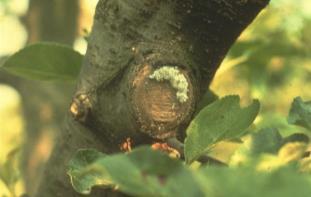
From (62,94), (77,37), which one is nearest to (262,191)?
(62,94)

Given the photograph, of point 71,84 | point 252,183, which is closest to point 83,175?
point 252,183

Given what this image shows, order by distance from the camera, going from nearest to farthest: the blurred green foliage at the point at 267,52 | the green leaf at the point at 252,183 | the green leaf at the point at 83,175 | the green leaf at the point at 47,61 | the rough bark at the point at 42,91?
the green leaf at the point at 252,183 → the green leaf at the point at 83,175 → the green leaf at the point at 47,61 → the blurred green foliage at the point at 267,52 → the rough bark at the point at 42,91

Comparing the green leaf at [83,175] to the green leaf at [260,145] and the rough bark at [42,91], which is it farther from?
the rough bark at [42,91]

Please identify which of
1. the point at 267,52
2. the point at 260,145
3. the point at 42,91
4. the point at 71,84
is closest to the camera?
the point at 260,145

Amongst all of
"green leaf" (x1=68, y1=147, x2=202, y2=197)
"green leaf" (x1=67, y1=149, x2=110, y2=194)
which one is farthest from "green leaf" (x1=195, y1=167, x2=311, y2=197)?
"green leaf" (x1=67, y1=149, x2=110, y2=194)

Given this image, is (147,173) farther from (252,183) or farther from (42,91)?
(42,91)

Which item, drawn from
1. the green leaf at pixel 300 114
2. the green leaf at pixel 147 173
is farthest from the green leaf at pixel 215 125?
the green leaf at pixel 147 173
